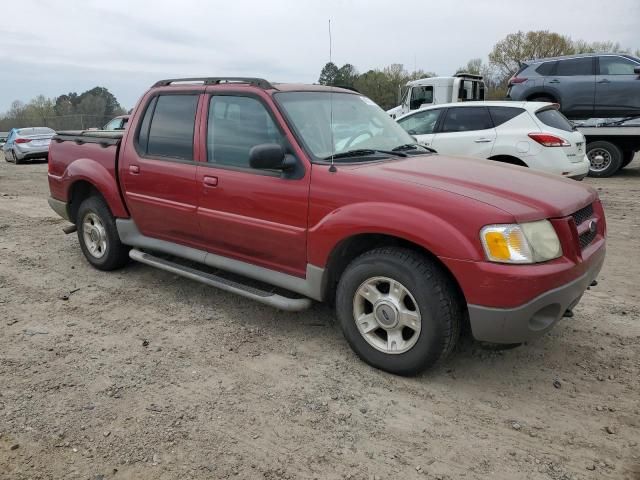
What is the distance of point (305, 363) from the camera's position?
356cm

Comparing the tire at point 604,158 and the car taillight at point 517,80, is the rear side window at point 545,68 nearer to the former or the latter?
the car taillight at point 517,80

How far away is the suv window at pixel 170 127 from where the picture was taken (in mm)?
4355

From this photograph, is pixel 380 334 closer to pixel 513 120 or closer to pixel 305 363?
pixel 305 363

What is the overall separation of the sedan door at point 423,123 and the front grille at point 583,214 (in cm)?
561

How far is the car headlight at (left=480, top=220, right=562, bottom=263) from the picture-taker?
9.33 feet

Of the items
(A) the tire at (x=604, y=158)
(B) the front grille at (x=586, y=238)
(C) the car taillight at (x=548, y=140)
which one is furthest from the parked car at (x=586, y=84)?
(B) the front grille at (x=586, y=238)

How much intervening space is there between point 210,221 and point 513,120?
5.88 meters

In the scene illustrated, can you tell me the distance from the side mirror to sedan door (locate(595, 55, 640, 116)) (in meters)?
10.9

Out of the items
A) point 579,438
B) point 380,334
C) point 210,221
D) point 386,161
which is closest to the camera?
point 579,438

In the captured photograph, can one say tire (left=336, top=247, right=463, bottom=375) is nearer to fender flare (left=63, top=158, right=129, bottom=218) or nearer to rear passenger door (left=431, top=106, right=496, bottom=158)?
fender flare (left=63, top=158, right=129, bottom=218)

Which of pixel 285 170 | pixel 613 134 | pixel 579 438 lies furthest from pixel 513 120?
pixel 579 438

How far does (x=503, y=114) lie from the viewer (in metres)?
8.39

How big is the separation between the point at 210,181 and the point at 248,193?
0.42 meters

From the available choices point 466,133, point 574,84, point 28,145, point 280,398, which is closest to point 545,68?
point 574,84
